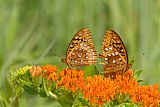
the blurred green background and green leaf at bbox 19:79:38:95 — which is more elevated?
the blurred green background

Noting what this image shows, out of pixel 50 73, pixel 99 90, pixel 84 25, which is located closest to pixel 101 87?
pixel 99 90

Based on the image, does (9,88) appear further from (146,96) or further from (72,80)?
(146,96)

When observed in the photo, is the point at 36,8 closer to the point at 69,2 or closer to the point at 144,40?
the point at 69,2

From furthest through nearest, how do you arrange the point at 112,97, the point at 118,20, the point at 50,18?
the point at 50,18
the point at 118,20
the point at 112,97

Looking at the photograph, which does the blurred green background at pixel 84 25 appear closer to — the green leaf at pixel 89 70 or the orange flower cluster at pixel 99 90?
the green leaf at pixel 89 70

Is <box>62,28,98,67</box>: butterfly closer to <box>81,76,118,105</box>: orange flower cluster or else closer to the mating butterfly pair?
the mating butterfly pair

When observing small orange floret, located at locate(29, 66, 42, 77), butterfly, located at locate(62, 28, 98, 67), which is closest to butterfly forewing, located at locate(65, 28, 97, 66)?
butterfly, located at locate(62, 28, 98, 67)

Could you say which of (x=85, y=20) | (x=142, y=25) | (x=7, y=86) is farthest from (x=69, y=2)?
(x=7, y=86)
